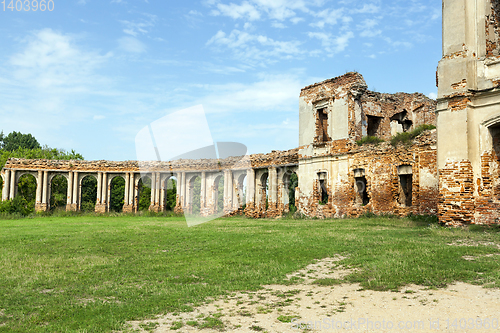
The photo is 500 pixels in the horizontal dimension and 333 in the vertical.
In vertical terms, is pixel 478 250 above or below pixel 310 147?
below

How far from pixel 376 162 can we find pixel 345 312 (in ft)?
51.7

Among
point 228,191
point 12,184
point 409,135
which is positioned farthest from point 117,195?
point 409,135

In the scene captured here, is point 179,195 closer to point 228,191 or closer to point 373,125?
point 228,191

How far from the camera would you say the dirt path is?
4.65m

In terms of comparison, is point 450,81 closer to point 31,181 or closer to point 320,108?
point 320,108

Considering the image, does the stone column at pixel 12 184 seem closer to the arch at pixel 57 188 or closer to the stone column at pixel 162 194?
the arch at pixel 57 188

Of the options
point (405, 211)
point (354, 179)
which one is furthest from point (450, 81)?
point (354, 179)

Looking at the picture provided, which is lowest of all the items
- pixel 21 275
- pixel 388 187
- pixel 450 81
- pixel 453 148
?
pixel 21 275

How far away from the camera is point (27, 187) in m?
39.4

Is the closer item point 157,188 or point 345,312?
point 345,312

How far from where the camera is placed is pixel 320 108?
2420 cm

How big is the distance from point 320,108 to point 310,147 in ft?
8.28

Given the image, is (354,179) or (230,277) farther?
(354,179)

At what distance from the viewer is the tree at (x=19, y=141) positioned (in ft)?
198
